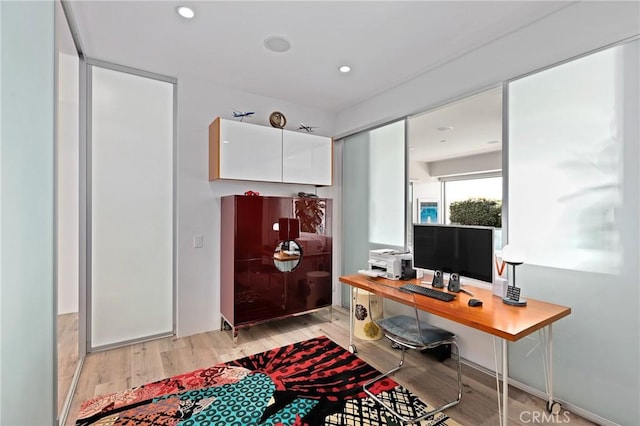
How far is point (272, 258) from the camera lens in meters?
3.16

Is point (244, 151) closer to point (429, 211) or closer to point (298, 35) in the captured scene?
point (298, 35)

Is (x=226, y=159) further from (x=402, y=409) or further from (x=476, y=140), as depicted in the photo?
(x=476, y=140)

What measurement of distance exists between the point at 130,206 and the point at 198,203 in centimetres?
63

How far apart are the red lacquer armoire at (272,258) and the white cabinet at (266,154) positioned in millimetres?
319

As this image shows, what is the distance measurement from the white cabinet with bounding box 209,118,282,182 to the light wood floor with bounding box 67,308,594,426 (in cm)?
170

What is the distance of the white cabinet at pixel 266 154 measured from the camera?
3.02m

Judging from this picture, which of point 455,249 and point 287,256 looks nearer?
point 455,249

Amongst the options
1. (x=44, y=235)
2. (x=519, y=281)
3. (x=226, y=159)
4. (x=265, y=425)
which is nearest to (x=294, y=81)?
(x=226, y=159)

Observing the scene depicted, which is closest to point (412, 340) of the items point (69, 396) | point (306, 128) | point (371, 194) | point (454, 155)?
point (371, 194)

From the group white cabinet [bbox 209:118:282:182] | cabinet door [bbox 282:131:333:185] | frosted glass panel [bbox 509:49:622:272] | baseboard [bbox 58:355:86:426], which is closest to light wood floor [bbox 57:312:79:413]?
baseboard [bbox 58:355:86:426]

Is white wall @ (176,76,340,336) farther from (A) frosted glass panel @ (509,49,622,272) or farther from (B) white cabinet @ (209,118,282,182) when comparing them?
(A) frosted glass panel @ (509,49,622,272)

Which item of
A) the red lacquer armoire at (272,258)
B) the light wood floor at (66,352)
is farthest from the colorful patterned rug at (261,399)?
the red lacquer armoire at (272,258)

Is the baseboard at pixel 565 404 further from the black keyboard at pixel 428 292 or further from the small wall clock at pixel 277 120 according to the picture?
the small wall clock at pixel 277 120

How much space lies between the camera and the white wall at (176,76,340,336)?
3104 millimetres
